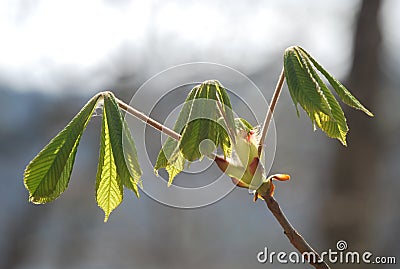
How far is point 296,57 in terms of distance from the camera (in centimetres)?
42

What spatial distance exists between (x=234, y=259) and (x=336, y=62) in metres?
1.41

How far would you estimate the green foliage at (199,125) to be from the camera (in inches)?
14.7

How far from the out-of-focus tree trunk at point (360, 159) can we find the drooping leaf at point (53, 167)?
147 cm

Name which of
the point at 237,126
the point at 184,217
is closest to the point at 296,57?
the point at 237,126

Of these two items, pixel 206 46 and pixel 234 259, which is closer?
pixel 206 46

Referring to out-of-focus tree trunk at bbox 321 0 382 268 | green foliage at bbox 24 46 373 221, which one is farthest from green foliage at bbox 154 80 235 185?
out-of-focus tree trunk at bbox 321 0 382 268

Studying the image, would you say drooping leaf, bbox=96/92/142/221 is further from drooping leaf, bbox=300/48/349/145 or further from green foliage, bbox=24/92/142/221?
drooping leaf, bbox=300/48/349/145

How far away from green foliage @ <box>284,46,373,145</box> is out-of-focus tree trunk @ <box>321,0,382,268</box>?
56.5 inches

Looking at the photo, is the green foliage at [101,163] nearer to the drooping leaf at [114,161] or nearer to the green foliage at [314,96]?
the drooping leaf at [114,161]

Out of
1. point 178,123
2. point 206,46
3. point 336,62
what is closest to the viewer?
point 178,123

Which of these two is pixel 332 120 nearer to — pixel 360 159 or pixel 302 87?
pixel 302 87

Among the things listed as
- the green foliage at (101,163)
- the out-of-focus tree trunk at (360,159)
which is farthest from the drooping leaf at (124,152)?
the out-of-focus tree trunk at (360,159)

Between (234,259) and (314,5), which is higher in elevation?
(314,5)

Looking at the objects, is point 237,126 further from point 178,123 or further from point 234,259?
point 234,259
